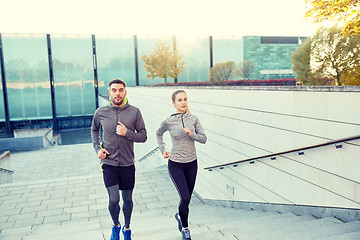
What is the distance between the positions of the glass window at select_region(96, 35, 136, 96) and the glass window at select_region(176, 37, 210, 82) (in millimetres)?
4406

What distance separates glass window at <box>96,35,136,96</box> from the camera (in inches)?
1110

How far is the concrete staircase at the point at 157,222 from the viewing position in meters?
3.42

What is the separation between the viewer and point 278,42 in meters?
29.3

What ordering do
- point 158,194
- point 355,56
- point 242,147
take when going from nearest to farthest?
point 242,147, point 355,56, point 158,194

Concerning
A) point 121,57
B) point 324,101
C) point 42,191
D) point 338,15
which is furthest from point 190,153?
point 121,57

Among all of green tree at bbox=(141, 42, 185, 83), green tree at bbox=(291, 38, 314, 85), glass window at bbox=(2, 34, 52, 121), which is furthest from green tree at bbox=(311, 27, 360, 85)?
glass window at bbox=(2, 34, 52, 121)

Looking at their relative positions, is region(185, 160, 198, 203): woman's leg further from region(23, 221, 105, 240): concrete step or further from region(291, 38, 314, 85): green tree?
region(291, 38, 314, 85): green tree

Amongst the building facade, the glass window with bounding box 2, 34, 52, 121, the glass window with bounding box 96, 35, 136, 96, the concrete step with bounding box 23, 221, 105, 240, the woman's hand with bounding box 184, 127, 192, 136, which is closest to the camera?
the woman's hand with bounding box 184, 127, 192, 136

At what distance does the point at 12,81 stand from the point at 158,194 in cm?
2408

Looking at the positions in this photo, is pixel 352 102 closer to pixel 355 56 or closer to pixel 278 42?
pixel 355 56

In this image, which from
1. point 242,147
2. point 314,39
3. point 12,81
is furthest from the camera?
point 12,81

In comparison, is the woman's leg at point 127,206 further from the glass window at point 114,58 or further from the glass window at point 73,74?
the glass window at point 73,74

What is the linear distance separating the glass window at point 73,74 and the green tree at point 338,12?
24.4m

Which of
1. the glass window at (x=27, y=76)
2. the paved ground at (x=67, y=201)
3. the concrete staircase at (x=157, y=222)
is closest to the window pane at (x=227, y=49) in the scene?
the glass window at (x=27, y=76)
